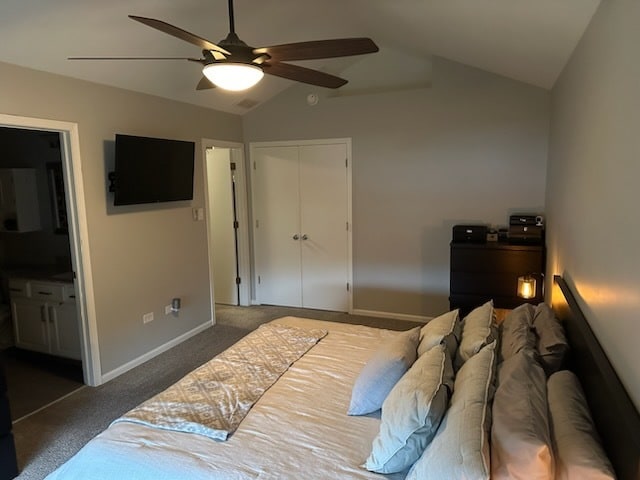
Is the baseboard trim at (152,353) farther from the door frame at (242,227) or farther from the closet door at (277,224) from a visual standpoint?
the closet door at (277,224)

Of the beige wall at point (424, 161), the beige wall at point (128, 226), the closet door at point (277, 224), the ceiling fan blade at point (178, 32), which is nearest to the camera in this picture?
the ceiling fan blade at point (178, 32)

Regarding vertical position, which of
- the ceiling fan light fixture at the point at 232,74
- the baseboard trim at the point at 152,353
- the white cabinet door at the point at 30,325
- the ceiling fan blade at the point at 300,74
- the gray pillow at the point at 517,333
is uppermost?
the ceiling fan blade at the point at 300,74

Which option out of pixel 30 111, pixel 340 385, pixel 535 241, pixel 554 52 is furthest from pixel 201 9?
pixel 535 241

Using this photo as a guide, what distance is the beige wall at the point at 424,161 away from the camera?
4266 mm

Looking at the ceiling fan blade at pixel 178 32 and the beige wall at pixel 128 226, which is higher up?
the ceiling fan blade at pixel 178 32

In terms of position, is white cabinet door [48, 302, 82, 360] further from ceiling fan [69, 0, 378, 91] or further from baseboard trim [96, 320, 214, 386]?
ceiling fan [69, 0, 378, 91]

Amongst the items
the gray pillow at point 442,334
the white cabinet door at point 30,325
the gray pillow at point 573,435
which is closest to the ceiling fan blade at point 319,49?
the gray pillow at point 442,334

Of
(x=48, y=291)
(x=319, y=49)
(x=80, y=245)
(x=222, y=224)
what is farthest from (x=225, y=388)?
(x=222, y=224)

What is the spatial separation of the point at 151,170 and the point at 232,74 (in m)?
1.96

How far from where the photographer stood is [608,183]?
1.71 metres

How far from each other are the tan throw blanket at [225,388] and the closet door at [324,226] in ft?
7.62

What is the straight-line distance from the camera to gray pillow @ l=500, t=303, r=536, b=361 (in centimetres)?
209

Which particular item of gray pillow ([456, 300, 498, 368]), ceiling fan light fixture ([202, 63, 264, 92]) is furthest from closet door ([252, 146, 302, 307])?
gray pillow ([456, 300, 498, 368])

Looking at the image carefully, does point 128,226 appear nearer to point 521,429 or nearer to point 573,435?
point 521,429
